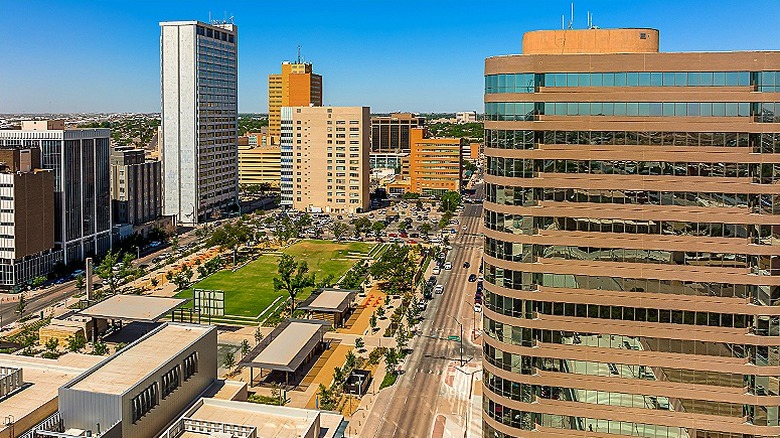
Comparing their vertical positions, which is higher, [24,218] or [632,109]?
[632,109]

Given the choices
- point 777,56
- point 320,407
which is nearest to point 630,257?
point 777,56

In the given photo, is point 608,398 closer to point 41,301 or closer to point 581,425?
point 581,425

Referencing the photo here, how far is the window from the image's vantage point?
56844mm

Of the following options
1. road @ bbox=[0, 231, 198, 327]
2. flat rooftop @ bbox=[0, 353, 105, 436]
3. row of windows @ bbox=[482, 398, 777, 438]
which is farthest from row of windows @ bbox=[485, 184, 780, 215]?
road @ bbox=[0, 231, 198, 327]

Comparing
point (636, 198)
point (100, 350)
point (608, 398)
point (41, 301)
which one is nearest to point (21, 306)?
point (41, 301)

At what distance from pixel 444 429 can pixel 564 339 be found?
102ft

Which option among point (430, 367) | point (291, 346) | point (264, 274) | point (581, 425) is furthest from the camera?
point (264, 274)

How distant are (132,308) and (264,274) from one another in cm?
4488

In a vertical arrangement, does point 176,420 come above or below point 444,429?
above

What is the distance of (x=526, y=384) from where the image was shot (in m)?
44.6

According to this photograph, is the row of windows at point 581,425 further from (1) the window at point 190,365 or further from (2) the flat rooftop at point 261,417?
(1) the window at point 190,365

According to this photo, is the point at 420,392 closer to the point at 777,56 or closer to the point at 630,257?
the point at 630,257

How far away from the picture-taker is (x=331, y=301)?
109875mm

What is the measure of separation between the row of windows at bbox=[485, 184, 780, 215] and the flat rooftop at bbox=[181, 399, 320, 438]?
23620 millimetres
